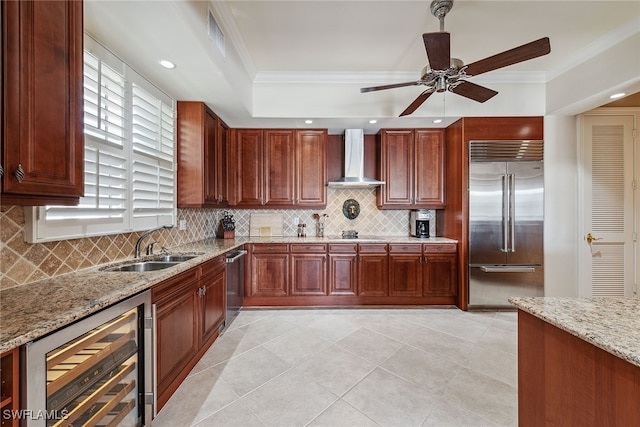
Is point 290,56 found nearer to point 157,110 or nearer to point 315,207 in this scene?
point 157,110

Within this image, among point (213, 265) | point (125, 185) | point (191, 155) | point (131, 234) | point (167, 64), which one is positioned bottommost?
point (213, 265)

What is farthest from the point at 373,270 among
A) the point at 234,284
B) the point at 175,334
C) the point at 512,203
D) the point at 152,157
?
the point at 152,157

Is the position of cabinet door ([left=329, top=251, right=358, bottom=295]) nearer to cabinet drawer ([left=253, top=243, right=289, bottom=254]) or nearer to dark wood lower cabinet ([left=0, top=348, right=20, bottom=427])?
cabinet drawer ([left=253, top=243, right=289, bottom=254])

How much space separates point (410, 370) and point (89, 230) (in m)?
2.68

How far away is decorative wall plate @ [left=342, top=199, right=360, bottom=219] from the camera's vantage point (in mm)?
4156

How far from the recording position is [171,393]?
1.82 meters

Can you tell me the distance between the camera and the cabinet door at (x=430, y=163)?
3.78 metres

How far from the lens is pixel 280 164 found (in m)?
3.82

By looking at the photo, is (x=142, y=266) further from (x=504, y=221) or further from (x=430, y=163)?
(x=504, y=221)

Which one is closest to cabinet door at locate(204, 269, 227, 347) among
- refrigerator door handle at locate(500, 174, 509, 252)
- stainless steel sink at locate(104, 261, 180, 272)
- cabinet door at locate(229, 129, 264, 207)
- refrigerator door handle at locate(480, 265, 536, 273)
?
stainless steel sink at locate(104, 261, 180, 272)

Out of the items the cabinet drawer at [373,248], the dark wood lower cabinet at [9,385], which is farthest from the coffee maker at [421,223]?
the dark wood lower cabinet at [9,385]

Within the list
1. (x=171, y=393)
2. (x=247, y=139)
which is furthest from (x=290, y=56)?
(x=171, y=393)

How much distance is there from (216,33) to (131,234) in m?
1.87

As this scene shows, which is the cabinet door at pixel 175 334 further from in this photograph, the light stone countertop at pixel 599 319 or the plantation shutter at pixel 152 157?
the light stone countertop at pixel 599 319
